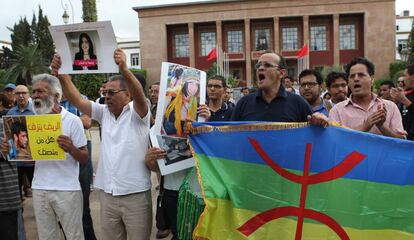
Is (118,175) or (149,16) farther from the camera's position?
(149,16)

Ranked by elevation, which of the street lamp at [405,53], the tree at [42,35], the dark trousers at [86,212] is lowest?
the dark trousers at [86,212]

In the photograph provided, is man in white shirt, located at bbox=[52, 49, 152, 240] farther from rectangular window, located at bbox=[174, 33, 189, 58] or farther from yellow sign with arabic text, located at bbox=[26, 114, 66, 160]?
rectangular window, located at bbox=[174, 33, 189, 58]

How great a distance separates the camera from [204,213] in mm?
3055

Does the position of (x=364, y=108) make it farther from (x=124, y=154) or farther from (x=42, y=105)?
(x=42, y=105)

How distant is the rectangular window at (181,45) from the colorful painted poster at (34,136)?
45.4 meters

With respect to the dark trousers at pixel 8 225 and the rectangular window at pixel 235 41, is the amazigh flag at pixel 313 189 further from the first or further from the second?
the rectangular window at pixel 235 41

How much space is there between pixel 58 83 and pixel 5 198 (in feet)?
3.77

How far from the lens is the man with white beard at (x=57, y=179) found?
12.0 feet

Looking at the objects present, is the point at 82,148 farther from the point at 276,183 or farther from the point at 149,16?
the point at 149,16

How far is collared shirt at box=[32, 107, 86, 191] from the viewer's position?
3.66m

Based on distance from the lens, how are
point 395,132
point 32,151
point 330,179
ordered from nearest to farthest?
point 330,179, point 395,132, point 32,151

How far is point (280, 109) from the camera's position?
3.26 m

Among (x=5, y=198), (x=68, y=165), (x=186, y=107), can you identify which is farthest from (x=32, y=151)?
(x=186, y=107)

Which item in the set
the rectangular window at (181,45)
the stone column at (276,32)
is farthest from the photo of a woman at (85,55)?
the rectangular window at (181,45)
